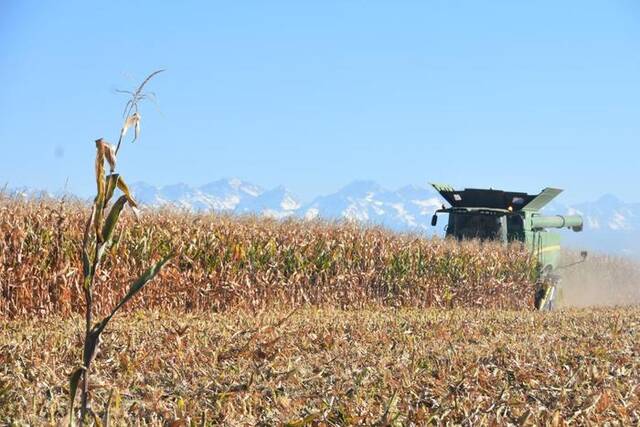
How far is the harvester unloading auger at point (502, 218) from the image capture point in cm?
1961

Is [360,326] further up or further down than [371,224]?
further down

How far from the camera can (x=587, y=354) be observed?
734 centimetres

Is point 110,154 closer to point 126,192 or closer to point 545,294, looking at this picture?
point 126,192

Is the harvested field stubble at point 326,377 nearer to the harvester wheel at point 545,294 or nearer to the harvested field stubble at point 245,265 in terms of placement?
the harvested field stubble at point 245,265

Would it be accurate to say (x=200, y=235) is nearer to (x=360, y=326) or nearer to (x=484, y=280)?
(x=360, y=326)

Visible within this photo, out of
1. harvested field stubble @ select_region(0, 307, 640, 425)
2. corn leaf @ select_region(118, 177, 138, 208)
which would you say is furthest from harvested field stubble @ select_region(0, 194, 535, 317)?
corn leaf @ select_region(118, 177, 138, 208)

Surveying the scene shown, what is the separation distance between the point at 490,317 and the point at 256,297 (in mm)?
3876

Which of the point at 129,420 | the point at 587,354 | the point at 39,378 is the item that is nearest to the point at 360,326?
the point at 587,354

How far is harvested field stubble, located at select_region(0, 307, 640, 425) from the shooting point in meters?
4.82

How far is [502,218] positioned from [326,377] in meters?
14.6

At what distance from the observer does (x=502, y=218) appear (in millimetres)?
19750

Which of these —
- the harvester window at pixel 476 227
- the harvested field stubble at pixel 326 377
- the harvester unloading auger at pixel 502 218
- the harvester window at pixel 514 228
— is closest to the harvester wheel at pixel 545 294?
the harvester unloading auger at pixel 502 218

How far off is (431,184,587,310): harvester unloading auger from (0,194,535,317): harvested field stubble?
459 millimetres

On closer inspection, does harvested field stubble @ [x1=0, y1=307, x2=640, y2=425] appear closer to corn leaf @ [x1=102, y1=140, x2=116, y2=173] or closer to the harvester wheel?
corn leaf @ [x1=102, y1=140, x2=116, y2=173]
